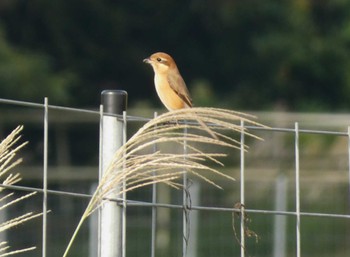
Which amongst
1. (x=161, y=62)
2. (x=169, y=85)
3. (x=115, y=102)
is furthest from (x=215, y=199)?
(x=115, y=102)

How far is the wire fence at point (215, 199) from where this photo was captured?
1258cm

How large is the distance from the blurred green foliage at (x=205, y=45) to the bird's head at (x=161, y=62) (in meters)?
14.1

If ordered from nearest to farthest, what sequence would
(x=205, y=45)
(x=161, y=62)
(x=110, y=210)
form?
(x=110, y=210) → (x=161, y=62) → (x=205, y=45)

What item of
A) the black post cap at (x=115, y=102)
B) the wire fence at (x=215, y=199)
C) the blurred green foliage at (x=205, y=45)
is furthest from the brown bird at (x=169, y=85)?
the blurred green foliage at (x=205, y=45)

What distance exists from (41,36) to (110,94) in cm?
1905

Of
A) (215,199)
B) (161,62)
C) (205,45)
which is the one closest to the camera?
(161,62)

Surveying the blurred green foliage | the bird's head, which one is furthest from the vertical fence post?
the blurred green foliage

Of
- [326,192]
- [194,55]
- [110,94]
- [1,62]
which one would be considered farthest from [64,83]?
[110,94]

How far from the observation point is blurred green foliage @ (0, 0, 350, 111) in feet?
75.4

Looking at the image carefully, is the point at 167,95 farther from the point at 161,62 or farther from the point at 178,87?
the point at 161,62

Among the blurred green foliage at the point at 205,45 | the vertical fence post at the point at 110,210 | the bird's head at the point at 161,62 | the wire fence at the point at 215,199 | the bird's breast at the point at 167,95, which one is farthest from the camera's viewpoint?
the blurred green foliage at the point at 205,45

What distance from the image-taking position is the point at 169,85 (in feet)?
24.3

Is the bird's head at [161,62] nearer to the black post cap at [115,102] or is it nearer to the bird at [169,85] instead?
the bird at [169,85]

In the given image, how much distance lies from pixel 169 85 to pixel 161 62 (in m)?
0.19
